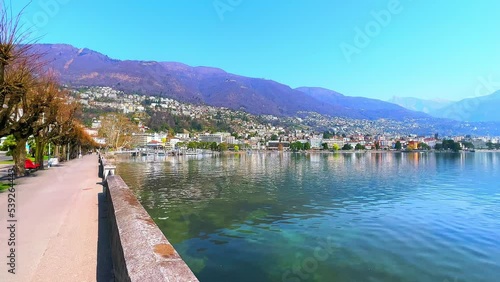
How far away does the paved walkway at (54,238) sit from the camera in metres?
4.78

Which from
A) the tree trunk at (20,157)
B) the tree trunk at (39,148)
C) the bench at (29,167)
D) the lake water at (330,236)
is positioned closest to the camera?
the lake water at (330,236)

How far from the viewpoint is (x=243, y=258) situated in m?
9.68

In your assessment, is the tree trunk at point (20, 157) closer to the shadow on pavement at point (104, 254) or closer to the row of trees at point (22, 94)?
the row of trees at point (22, 94)

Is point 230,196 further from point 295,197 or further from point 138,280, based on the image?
point 138,280

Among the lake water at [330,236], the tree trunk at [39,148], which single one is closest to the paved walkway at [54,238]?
the lake water at [330,236]

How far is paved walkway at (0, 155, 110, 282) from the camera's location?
4777mm

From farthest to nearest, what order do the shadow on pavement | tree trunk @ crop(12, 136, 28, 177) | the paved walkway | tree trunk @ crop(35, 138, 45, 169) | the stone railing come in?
tree trunk @ crop(35, 138, 45, 169)
tree trunk @ crop(12, 136, 28, 177)
the paved walkway
the shadow on pavement
the stone railing

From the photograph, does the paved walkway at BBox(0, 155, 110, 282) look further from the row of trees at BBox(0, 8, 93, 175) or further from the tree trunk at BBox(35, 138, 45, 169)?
the tree trunk at BBox(35, 138, 45, 169)

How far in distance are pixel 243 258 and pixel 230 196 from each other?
38.4 ft

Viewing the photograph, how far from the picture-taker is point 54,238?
6.53 metres

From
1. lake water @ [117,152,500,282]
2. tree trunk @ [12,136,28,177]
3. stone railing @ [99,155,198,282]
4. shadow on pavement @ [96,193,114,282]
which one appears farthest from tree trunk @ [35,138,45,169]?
stone railing @ [99,155,198,282]

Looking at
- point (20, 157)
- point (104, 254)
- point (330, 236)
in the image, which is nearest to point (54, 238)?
point (104, 254)

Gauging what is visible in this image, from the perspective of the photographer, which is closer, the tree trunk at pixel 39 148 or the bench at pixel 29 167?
the bench at pixel 29 167

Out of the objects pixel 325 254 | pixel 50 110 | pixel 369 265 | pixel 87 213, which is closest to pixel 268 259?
pixel 325 254
